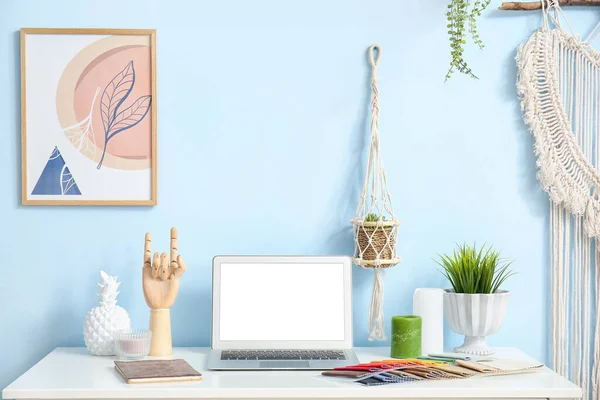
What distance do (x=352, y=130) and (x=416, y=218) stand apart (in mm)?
297

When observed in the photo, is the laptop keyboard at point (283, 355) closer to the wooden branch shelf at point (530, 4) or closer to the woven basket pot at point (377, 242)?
the woven basket pot at point (377, 242)

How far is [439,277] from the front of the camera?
76.2 inches

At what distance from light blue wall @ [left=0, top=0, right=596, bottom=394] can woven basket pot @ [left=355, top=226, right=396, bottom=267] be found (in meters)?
0.10

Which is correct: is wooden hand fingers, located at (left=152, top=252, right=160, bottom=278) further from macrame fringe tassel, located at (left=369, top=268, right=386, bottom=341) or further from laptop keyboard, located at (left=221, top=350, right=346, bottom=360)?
macrame fringe tassel, located at (left=369, top=268, right=386, bottom=341)

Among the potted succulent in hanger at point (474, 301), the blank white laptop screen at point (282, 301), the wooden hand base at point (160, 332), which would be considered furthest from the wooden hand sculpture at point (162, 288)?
the potted succulent in hanger at point (474, 301)

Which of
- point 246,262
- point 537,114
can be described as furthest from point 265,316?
point 537,114

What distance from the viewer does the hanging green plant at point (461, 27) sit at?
70.1 inches

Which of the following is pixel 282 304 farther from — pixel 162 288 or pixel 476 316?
pixel 476 316

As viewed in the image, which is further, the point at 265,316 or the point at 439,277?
the point at 439,277

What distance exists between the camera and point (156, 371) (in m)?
1.52

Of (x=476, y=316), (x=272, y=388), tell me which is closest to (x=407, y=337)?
(x=476, y=316)

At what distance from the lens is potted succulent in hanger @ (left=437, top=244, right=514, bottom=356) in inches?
68.1

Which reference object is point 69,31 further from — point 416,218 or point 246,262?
point 416,218

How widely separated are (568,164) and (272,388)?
1023mm
